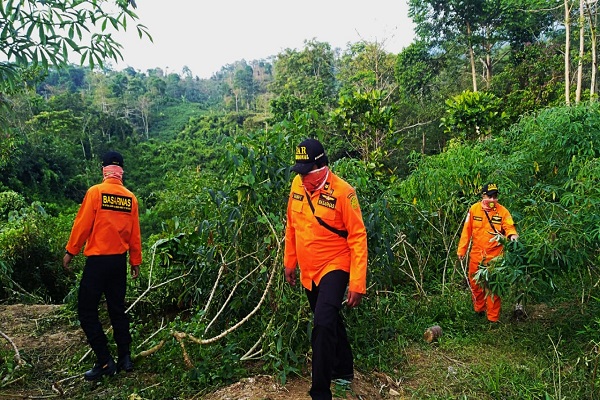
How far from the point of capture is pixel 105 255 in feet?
11.3

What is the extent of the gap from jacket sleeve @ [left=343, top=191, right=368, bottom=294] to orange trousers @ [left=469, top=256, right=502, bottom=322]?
2.36 m

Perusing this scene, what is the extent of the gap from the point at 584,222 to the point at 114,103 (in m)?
50.3

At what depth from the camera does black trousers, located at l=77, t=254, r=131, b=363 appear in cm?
339

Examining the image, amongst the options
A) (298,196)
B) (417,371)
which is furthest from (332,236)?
(417,371)

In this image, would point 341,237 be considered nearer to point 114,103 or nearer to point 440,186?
point 440,186

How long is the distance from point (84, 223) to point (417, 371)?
2814 mm

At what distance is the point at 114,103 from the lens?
4803cm

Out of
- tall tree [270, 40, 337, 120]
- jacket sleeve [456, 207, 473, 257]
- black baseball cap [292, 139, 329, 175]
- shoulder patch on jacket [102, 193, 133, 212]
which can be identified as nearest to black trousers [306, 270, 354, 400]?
black baseball cap [292, 139, 329, 175]

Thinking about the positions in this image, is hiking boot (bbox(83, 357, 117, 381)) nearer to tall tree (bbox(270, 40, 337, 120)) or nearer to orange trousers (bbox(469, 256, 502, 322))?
orange trousers (bbox(469, 256, 502, 322))

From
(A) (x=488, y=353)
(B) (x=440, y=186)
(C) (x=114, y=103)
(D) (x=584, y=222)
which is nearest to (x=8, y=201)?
(B) (x=440, y=186)

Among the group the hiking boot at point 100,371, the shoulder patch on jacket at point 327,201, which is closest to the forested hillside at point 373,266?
the hiking boot at point 100,371

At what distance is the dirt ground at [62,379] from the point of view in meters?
3.04

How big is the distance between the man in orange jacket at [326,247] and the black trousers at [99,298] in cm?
150

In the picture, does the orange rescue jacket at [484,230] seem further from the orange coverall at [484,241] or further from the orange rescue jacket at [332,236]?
the orange rescue jacket at [332,236]
